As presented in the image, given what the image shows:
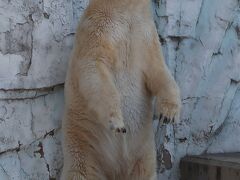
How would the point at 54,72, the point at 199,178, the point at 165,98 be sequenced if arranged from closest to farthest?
the point at 165,98, the point at 54,72, the point at 199,178

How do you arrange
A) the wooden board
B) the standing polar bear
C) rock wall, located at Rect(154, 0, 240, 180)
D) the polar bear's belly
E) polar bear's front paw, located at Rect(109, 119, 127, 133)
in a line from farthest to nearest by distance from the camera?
rock wall, located at Rect(154, 0, 240, 180)
the wooden board
the polar bear's belly
the standing polar bear
polar bear's front paw, located at Rect(109, 119, 127, 133)

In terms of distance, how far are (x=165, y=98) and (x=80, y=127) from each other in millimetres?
512

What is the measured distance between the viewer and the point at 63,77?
387 cm

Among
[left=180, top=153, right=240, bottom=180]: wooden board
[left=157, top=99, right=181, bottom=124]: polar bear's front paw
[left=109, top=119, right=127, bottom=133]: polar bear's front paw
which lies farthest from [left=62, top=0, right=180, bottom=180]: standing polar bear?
[left=180, top=153, right=240, bottom=180]: wooden board

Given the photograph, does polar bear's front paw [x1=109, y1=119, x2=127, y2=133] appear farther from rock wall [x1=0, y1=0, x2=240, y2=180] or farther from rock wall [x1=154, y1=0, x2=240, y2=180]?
rock wall [x1=154, y1=0, x2=240, y2=180]

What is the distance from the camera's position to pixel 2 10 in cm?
362

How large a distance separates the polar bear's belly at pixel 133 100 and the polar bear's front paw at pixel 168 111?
163 mm

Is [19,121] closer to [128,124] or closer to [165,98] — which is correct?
[128,124]

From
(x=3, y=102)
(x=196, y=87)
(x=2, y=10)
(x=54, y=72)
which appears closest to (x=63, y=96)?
(x=54, y=72)

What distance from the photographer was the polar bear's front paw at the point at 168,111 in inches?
136

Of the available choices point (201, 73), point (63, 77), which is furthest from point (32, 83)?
point (201, 73)

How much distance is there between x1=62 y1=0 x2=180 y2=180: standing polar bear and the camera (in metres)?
3.45

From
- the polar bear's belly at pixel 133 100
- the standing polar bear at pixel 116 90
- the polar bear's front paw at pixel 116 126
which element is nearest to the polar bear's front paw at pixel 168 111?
the standing polar bear at pixel 116 90

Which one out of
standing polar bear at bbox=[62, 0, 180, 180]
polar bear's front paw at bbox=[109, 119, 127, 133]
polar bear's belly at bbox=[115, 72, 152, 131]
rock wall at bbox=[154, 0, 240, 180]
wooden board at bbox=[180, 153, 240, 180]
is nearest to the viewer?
polar bear's front paw at bbox=[109, 119, 127, 133]
